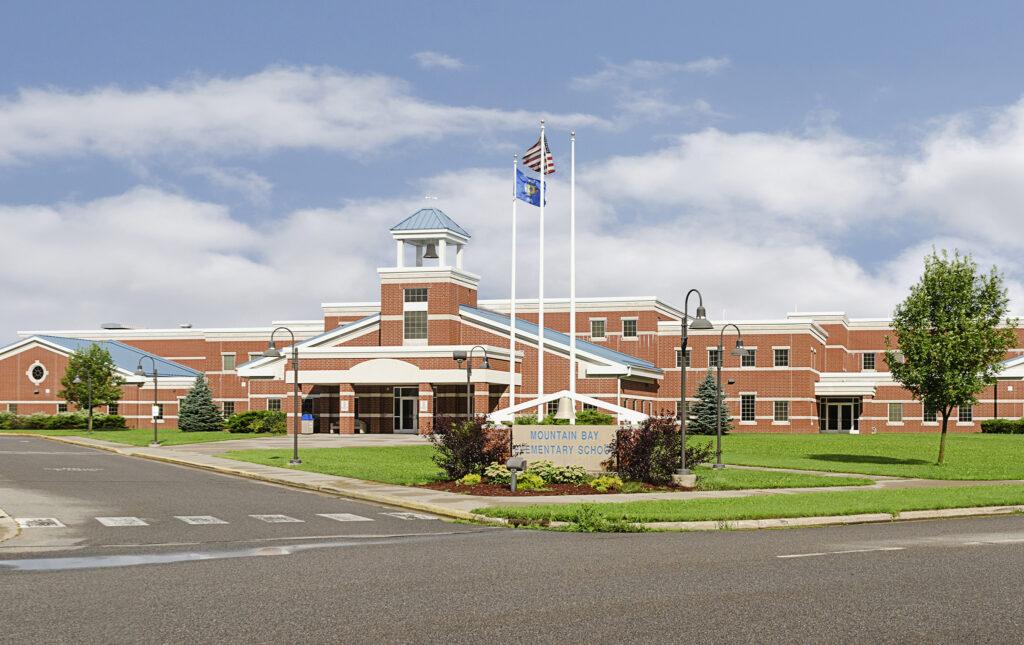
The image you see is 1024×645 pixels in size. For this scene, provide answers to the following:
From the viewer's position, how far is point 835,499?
23.4 m

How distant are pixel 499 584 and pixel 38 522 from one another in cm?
1134

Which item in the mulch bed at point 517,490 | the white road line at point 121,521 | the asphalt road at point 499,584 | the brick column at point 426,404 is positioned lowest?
the mulch bed at point 517,490

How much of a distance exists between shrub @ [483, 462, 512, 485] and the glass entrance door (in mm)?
36644

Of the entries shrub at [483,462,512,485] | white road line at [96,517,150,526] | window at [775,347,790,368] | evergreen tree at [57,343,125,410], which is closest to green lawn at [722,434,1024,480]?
shrub at [483,462,512,485]

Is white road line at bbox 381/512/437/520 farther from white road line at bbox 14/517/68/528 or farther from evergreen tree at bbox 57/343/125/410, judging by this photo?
evergreen tree at bbox 57/343/125/410

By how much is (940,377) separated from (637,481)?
16.5m

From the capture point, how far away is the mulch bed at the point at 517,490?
993 inches

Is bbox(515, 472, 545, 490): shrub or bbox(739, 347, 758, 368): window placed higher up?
bbox(739, 347, 758, 368): window

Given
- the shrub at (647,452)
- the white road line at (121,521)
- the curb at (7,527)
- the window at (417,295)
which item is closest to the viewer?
the curb at (7,527)

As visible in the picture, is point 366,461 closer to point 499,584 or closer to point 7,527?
point 7,527

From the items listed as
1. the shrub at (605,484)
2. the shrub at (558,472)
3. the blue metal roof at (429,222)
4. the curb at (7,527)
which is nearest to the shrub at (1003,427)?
the blue metal roof at (429,222)

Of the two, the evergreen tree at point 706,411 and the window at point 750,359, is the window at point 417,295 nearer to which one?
the evergreen tree at point 706,411

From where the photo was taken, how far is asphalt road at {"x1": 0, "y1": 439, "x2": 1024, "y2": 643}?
9023mm

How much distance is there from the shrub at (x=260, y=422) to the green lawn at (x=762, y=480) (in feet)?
121
